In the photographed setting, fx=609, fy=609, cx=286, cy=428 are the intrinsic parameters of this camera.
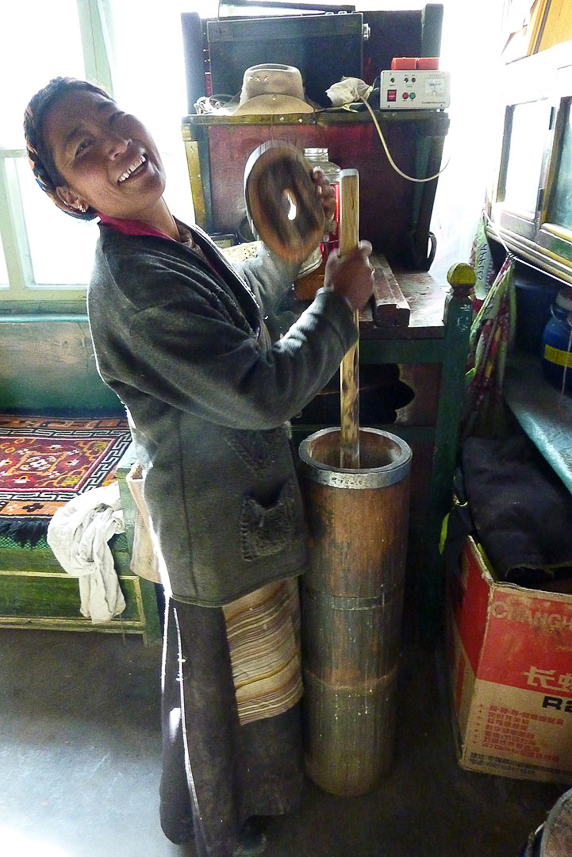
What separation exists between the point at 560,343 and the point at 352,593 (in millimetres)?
906

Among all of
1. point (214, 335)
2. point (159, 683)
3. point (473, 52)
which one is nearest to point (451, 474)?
point (214, 335)

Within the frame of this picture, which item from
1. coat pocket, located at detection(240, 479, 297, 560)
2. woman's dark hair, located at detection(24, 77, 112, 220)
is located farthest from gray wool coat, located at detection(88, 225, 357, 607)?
woman's dark hair, located at detection(24, 77, 112, 220)

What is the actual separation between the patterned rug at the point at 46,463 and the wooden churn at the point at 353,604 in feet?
2.97

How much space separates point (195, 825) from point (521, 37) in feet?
6.56

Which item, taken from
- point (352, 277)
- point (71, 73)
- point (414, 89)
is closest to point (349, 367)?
point (352, 277)

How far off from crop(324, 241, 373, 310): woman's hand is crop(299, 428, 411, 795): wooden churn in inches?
12.8

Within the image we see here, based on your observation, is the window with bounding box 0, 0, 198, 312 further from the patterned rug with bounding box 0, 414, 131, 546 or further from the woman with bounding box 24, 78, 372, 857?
the woman with bounding box 24, 78, 372, 857

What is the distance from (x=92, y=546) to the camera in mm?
1685

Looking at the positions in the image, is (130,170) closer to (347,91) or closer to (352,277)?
(352,277)

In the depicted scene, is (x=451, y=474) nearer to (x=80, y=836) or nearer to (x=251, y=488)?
(x=251, y=488)

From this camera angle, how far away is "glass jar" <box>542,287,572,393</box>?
1584mm

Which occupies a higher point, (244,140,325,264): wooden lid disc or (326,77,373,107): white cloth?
(326,77,373,107): white cloth

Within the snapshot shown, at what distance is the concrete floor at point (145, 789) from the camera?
4.26ft

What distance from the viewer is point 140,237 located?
857 millimetres
